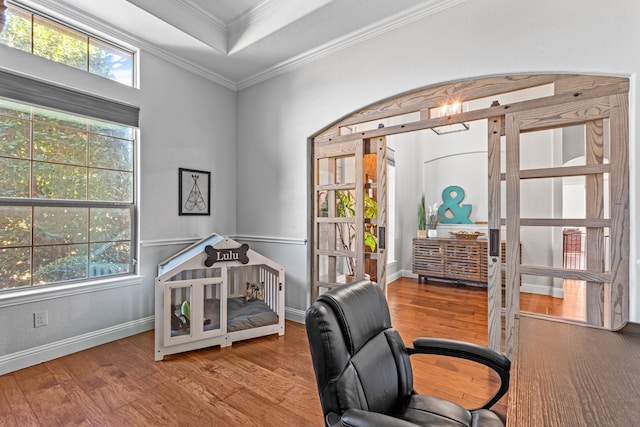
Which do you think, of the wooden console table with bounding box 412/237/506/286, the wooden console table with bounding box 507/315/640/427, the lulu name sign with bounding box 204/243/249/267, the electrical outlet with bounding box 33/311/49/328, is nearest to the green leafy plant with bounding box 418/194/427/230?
the wooden console table with bounding box 412/237/506/286

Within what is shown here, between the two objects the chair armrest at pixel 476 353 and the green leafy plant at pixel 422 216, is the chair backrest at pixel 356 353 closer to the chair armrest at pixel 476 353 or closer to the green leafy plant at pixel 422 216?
the chair armrest at pixel 476 353

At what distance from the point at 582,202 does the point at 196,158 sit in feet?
12.1

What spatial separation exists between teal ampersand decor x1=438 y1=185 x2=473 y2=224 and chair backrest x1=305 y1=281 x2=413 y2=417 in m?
4.60

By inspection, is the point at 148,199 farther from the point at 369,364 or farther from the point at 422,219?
the point at 422,219

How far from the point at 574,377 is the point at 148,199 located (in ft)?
11.4

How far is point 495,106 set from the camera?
90.2 inches

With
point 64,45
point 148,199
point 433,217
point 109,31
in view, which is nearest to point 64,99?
point 64,45

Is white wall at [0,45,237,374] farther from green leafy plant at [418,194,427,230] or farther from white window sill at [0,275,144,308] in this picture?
green leafy plant at [418,194,427,230]

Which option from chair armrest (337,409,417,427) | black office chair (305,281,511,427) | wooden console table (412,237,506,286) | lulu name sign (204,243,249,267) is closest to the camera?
chair armrest (337,409,417,427)

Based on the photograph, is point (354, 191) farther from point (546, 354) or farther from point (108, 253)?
point (108, 253)

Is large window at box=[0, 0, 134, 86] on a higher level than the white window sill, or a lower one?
higher

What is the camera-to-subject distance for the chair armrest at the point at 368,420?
84 cm

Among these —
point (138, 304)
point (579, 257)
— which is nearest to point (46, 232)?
point (138, 304)

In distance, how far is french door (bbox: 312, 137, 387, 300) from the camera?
117 inches
